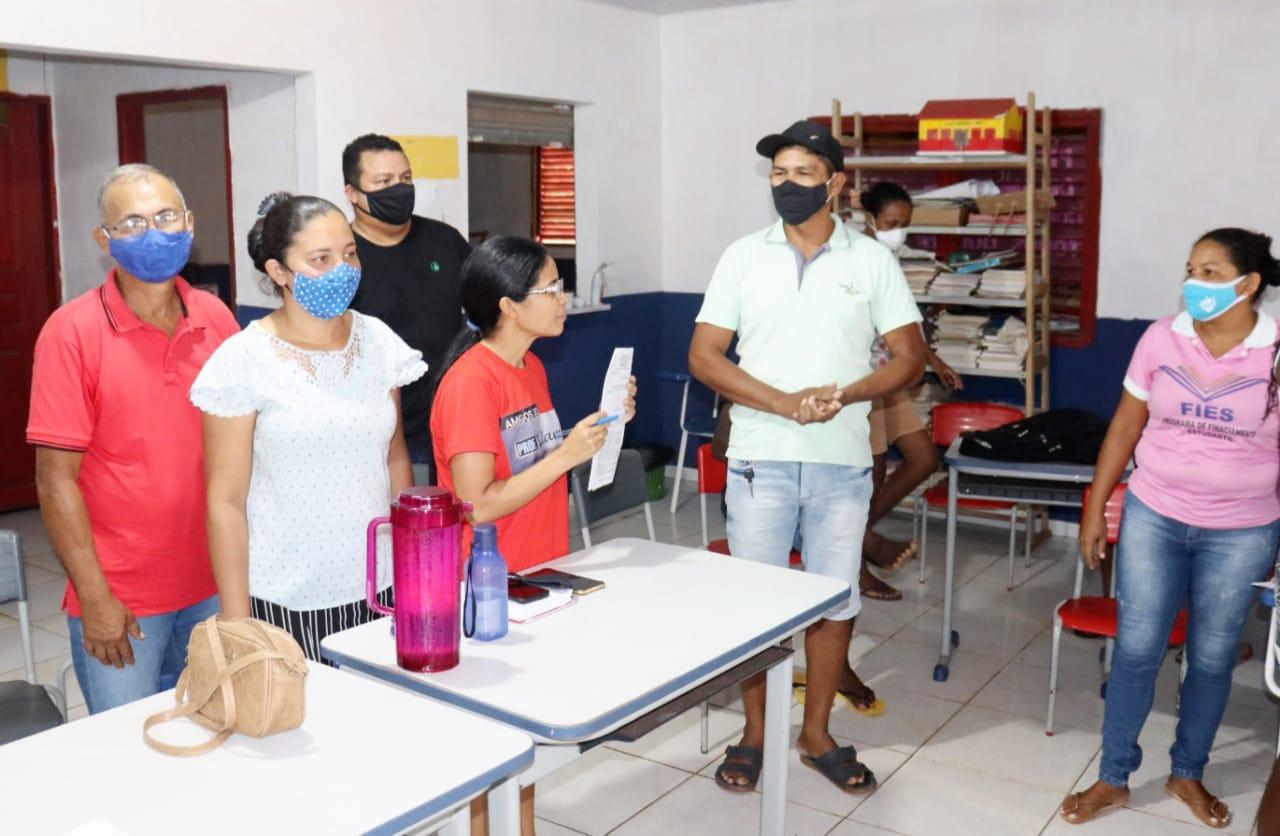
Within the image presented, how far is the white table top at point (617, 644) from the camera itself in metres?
1.97

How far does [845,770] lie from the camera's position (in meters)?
3.44

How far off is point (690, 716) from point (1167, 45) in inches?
163

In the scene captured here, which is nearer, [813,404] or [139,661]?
[139,661]

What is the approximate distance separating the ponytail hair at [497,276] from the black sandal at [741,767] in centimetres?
158

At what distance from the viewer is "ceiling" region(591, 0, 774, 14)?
680 centimetres

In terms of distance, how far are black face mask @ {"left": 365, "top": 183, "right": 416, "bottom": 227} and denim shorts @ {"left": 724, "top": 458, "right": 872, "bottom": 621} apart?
1391 mm

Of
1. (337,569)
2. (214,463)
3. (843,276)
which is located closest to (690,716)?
(843,276)

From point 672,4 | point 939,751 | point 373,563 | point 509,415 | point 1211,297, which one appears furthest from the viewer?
point 672,4

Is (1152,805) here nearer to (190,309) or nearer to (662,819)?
(662,819)

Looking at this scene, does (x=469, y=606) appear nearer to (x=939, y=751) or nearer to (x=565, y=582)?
(x=565, y=582)

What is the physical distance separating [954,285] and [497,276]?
12.8 ft

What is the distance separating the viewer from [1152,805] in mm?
3375

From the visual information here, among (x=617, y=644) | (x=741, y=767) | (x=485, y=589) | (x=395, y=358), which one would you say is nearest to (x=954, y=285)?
(x=741, y=767)

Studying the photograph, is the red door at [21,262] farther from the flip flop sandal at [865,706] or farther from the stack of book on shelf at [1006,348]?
the stack of book on shelf at [1006,348]
